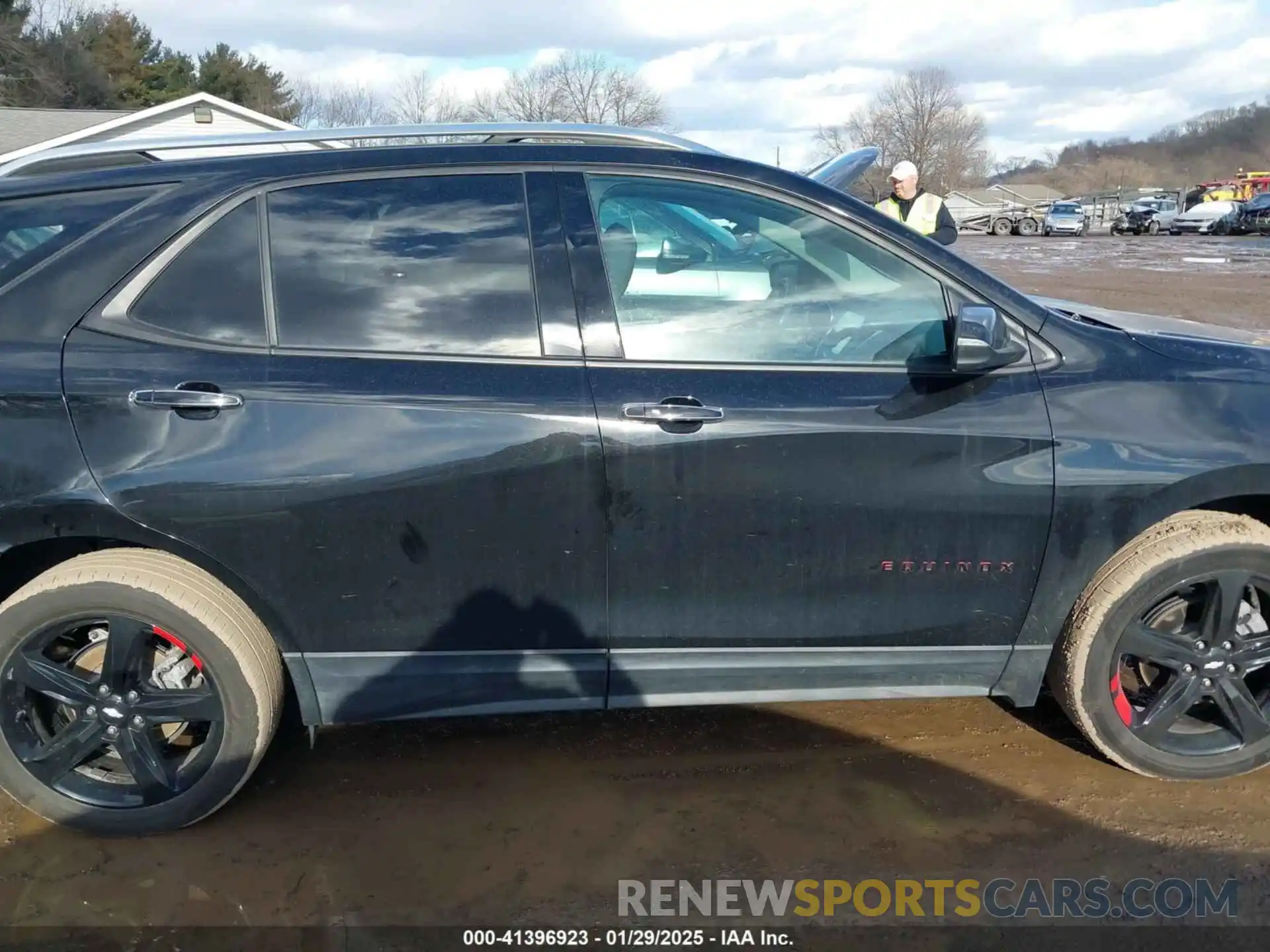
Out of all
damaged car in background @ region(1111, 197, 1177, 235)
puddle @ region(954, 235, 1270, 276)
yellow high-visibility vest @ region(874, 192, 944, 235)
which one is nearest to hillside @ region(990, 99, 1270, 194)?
damaged car in background @ region(1111, 197, 1177, 235)

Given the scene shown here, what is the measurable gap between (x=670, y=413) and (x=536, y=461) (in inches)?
14.8

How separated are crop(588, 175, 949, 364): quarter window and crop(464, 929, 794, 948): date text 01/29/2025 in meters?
1.49

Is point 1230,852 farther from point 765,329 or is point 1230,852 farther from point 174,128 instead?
point 174,128

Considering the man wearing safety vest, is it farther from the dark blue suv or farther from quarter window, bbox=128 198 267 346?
quarter window, bbox=128 198 267 346

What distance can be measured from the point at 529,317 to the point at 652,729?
1499 millimetres

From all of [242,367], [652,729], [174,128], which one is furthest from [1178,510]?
[174,128]

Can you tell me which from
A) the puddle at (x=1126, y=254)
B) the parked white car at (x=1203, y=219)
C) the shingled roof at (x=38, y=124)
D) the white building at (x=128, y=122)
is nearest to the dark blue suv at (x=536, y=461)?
the puddle at (x=1126, y=254)

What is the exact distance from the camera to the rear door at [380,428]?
259 cm

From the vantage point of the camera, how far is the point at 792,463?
266cm

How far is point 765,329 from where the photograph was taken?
2.79 m

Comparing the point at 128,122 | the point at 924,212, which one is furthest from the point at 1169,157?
the point at 924,212

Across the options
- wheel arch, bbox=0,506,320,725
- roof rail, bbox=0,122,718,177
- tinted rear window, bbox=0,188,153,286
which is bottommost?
wheel arch, bbox=0,506,320,725

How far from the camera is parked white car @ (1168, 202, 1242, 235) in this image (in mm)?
38438

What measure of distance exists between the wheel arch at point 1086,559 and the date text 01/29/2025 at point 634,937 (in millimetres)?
1022
